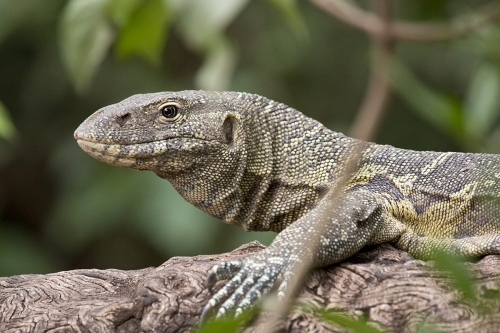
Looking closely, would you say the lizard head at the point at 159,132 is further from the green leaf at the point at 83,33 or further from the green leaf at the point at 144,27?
the green leaf at the point at 144,27

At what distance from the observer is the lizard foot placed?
3605 mm

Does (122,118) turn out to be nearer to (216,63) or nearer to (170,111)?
(170,111)

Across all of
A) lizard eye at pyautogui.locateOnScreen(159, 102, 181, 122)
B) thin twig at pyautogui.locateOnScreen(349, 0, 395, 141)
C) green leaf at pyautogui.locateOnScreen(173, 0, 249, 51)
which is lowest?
thin twig at pyautogui.locateOnScreen(349, 0, 395, 141)

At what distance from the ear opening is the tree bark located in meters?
0.87

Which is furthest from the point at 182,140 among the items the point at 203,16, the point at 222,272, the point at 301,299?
the point at 301,299

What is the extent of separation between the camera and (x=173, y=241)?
7.75 meters

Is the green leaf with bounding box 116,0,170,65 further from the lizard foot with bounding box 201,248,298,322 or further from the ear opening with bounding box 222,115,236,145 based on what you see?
the lizard foot with bounding box 201,248,298,322

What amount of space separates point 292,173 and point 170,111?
980mm

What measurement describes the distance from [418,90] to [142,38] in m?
2.16

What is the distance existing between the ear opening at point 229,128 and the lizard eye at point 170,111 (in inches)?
13.7

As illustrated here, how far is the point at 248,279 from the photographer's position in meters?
3.74

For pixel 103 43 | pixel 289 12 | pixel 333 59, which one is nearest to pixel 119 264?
pixel 333 59

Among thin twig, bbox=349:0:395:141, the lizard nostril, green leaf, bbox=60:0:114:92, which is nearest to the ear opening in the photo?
the lizard nostril

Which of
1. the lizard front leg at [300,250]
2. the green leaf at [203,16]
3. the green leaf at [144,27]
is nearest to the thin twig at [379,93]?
the lizard front leg at [300,250]
